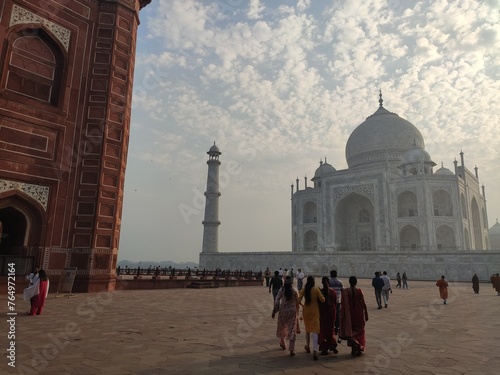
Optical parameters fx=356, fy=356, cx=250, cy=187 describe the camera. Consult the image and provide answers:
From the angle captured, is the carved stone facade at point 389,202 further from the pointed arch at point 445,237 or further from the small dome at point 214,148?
the small dome at point 214,148

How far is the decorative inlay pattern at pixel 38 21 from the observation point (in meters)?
12.4

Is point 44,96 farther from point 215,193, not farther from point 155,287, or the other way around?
point 215,193

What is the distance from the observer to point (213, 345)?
18.0ft

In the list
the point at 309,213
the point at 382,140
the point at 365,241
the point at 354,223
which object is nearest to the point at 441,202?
the point at 365,241

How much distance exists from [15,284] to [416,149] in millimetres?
39382

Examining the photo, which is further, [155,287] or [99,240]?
[155,287]

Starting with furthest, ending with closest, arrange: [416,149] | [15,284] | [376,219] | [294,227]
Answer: [294,227], [416,149], [376,219], [15,284]

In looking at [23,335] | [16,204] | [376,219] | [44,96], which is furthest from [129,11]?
[376,219]

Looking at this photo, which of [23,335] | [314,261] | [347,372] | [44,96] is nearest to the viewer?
[347,372]

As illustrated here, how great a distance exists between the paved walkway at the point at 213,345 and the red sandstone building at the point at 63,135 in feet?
12.3

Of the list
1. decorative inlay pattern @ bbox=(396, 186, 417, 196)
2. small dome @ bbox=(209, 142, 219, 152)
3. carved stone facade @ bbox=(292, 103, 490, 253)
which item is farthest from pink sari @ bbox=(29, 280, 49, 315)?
small dome @ bbox=(209, 142, 219, 152)

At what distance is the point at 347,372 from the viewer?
4.33 m

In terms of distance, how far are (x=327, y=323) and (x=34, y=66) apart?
44.4ft

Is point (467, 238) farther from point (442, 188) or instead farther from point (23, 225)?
point (23, 225)
